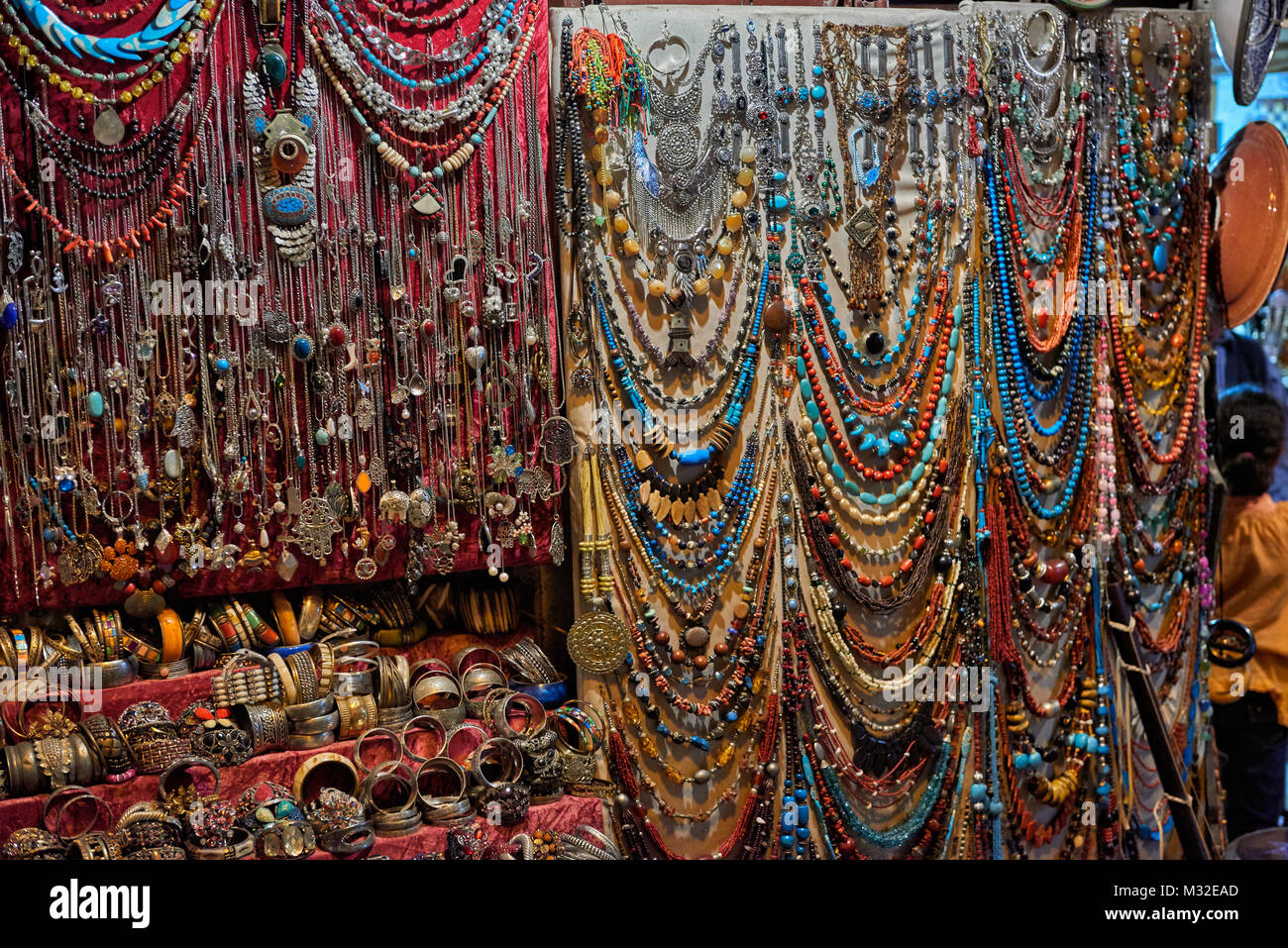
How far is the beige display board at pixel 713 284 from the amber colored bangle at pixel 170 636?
3.63 feet

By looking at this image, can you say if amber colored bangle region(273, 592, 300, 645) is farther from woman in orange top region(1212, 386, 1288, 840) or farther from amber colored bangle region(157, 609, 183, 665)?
woman in orange top region(1212, 386, 1288, 840)

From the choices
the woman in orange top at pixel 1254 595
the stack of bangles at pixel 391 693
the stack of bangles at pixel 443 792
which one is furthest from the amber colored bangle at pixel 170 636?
the woman in orange top at pixel 1254 595

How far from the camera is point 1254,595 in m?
4.25

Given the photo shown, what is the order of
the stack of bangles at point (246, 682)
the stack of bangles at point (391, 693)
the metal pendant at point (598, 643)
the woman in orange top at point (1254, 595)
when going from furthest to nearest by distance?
the woman in orange top at point (1254, 595) → the metal pendant at point (598, 643) → the stack of bangles at point (391, 693) → the stack of bangles at point (246, 682)

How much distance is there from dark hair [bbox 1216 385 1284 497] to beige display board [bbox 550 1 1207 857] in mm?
1144

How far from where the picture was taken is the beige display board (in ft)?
11.6

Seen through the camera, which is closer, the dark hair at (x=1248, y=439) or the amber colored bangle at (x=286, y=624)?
the amber colored bangle at (x=286, y=624)

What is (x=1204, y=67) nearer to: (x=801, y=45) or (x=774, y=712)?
(x=801, y=45)

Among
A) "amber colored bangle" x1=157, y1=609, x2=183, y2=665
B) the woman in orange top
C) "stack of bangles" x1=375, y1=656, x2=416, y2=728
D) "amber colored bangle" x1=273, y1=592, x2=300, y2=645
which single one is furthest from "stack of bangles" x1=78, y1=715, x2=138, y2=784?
the woman in orange top

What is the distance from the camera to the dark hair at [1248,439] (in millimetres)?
4234

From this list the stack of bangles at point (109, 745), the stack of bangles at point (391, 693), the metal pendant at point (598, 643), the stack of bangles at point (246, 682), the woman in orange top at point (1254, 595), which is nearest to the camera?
the stack of bangles at point (109, 745)

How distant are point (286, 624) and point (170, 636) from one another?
0.31 m

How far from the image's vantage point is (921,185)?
3.76 metres

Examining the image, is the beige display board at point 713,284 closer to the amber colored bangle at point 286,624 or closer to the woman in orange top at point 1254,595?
the amber colored bangle at point 286,624
